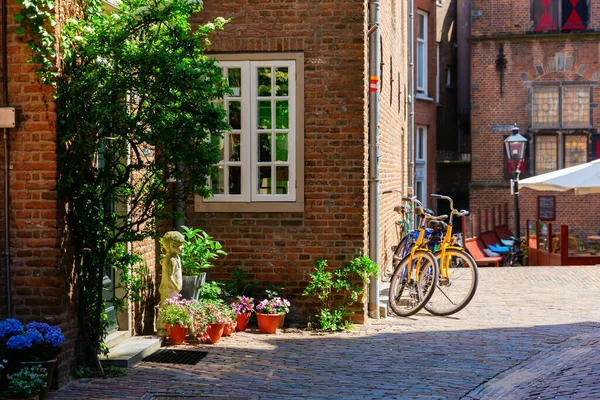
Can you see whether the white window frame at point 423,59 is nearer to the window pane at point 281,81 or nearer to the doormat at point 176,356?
the window pane at point 281,81

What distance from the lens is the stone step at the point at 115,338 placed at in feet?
27.2

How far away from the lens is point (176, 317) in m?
8.83

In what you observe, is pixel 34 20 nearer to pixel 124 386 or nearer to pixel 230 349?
pixel 124 386

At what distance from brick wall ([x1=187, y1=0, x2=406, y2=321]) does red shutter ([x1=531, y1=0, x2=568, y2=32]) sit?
21610 mm

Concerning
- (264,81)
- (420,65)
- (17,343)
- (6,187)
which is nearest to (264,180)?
(264,81)

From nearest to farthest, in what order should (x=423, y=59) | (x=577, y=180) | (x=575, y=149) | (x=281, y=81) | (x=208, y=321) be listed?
1. (x=208, y=321)
2. (x=281, y=81)
3. (x=577, y=180)
4. (x=575, y=149)
5. (x=423, y=59)

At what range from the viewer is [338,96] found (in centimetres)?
1020

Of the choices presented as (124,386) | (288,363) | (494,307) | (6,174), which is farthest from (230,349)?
(494,307)

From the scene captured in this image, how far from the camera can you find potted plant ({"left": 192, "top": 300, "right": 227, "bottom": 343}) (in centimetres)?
891

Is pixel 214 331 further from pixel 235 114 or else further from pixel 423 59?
pixel 423 59

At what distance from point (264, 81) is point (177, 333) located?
10.7 ft

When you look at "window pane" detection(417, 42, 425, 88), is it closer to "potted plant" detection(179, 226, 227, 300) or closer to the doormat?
"potted plant" detection(179, 226, 227, 300)

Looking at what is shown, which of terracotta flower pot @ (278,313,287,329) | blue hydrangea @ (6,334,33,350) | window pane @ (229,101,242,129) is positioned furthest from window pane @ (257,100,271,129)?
blue hydrangea @ (6,334,33,350)

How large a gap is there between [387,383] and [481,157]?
954 inches
